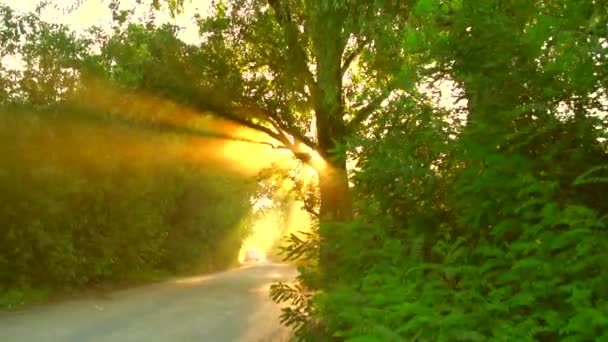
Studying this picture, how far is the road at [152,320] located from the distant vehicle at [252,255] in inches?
2896

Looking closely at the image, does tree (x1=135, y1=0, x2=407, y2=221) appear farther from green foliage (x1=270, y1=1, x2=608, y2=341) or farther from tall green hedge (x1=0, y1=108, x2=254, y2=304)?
tall green hedge (x1=0, y1=108, x2=254, y2=304)

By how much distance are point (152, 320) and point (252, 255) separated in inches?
3315

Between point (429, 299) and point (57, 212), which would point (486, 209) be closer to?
point (429, 299)

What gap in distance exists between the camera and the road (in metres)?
13.3

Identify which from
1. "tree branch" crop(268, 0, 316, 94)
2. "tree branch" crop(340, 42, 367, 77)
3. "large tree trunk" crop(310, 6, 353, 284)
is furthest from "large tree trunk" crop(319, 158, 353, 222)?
"tree branch" crop(268, 0, 316, 94)

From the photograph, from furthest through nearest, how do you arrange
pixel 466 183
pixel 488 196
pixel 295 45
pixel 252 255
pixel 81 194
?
1. pixel 252 255
2. pixel 81 194
3. pixel 295 45
4. pixel 466 183
5. pixel 488 196

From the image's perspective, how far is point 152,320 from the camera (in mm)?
15914

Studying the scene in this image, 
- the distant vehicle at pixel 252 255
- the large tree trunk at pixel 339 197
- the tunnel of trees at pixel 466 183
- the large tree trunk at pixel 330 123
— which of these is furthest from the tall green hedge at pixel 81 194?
the distant vehicle at pixel 252 255

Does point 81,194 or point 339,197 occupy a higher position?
point 81,194

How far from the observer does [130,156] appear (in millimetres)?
24172

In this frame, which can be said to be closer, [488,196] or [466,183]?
[488,196]

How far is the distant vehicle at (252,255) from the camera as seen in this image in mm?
96775

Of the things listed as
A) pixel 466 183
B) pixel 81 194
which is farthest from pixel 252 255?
pixel 466 183

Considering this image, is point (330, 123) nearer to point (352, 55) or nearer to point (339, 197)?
point (352, 55)
